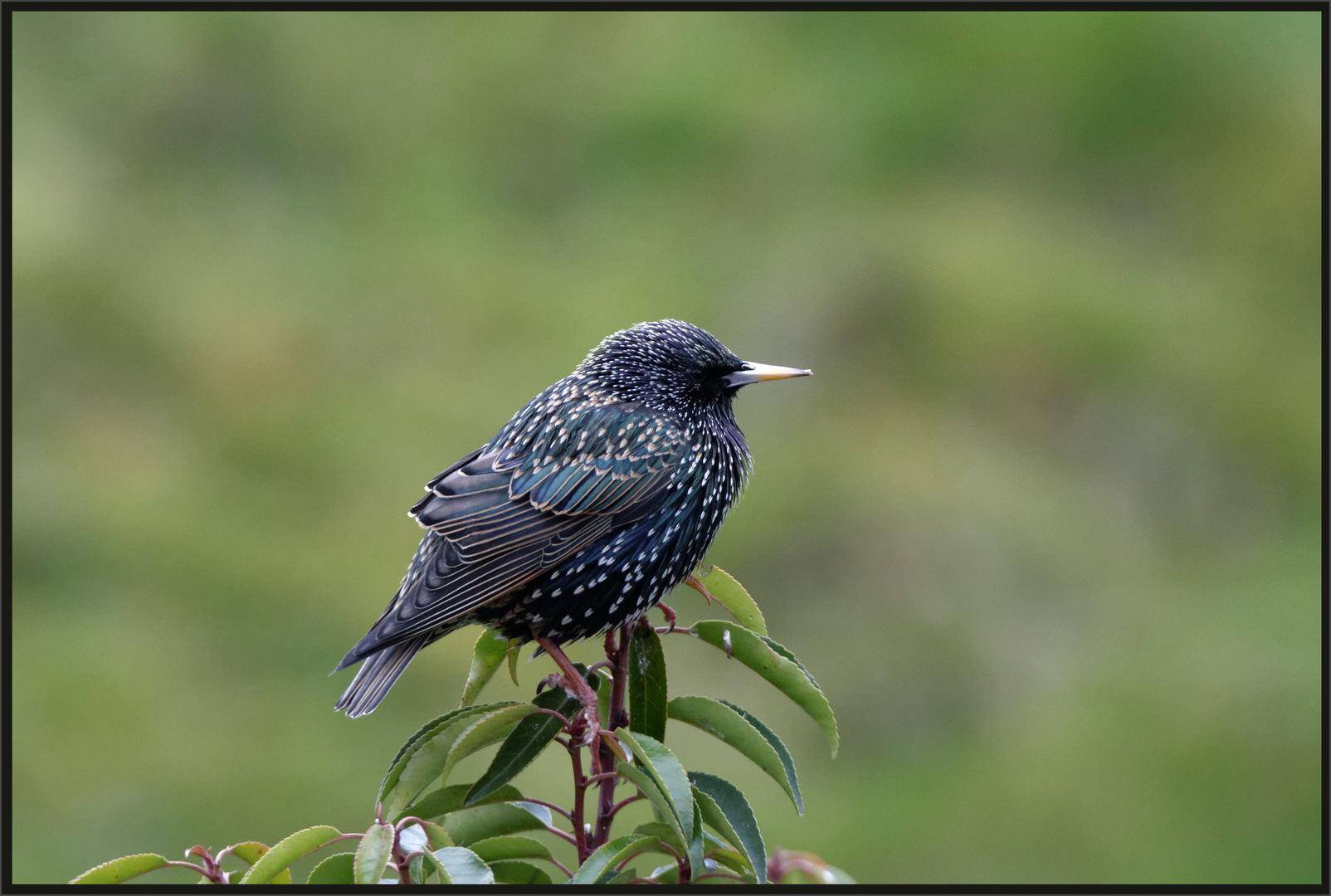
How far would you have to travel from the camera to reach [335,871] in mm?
2881

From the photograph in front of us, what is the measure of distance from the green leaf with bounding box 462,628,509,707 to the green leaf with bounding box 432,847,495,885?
75cm

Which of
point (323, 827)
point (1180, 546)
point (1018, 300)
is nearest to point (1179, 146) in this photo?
point (1018, 300)

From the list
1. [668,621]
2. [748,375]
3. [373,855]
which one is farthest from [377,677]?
[748,375]

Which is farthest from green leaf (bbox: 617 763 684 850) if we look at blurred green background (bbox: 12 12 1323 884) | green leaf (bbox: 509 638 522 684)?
blurred green background (bbox: 12 12 1323 884)

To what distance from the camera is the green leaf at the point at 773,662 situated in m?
3.14

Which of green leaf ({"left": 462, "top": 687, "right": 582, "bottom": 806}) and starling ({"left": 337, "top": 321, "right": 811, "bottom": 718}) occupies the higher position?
Answer: starling ({"left": 337, "top": 321, "right": 811, "bottom": 718})

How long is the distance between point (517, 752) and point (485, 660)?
475 millimetres

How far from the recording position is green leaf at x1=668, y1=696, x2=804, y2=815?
3109mm

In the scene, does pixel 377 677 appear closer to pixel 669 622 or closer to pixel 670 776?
pixel 669 622

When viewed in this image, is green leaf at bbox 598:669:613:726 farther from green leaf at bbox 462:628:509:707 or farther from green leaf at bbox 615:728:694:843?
green leaf at bbox 615:728:694:843

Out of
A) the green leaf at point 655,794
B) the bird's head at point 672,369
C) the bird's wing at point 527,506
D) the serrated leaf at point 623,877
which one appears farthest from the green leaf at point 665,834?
the bird's head at point 672,369

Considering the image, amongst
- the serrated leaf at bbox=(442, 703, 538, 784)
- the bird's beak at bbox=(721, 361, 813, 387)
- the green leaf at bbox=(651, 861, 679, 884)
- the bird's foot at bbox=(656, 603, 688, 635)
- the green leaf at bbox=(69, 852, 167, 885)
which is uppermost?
the bird's beak at bbox=(721, 361, 813, 387)

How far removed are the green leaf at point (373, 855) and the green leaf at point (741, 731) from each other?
81 centimetres

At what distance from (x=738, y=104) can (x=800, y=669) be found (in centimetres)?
639
